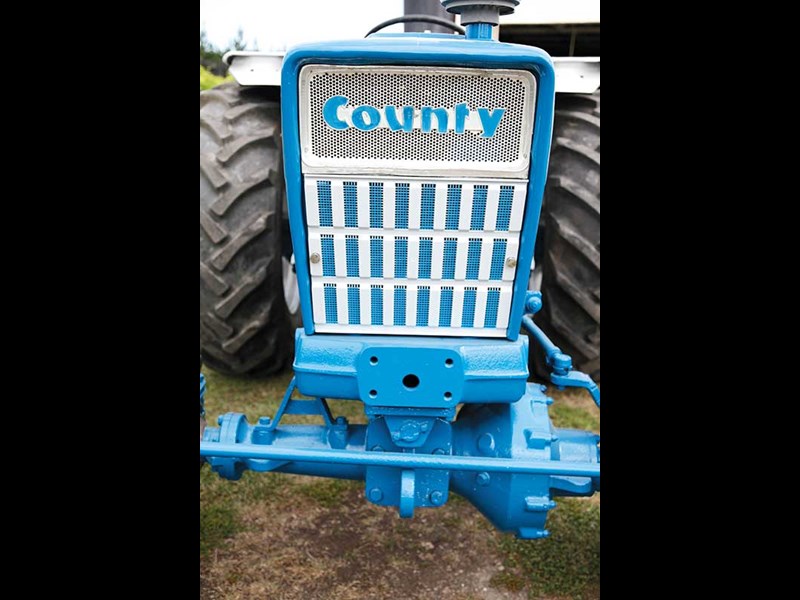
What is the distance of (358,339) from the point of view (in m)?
2.18

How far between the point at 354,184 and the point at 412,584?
1.50 metres

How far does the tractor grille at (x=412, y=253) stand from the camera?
201 cm

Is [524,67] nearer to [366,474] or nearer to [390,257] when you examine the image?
[390,257]

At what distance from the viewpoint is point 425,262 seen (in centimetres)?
211

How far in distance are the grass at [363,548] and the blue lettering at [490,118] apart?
1.64 meters

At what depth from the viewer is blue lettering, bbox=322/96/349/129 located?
1.89 metres

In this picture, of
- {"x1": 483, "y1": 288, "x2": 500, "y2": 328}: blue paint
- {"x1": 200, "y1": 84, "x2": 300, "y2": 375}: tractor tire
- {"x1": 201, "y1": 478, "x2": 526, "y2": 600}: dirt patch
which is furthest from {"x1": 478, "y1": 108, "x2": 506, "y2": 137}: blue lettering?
{"x1": 201, "y1": 478, "x2": 526, "y2": 600}: dirt patch

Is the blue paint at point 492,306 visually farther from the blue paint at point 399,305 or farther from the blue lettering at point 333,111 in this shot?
the blue lettering at point 333,111

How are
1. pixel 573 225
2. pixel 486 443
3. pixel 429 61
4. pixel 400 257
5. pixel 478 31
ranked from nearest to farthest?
pixel 429 61
pixel 478 31
pixel 400 257
pixel 486 443
pixel 573 225

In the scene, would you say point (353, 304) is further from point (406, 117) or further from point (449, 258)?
point (406, 117)

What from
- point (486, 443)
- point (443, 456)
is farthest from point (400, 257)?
point (486, 443)

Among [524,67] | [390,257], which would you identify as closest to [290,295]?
[390,257]

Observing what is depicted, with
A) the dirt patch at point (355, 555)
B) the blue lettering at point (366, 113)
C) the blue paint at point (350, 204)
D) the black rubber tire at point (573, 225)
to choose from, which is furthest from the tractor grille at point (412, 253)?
the dirt patch at point (355, 555)

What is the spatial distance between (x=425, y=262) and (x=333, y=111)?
19.8 inches
